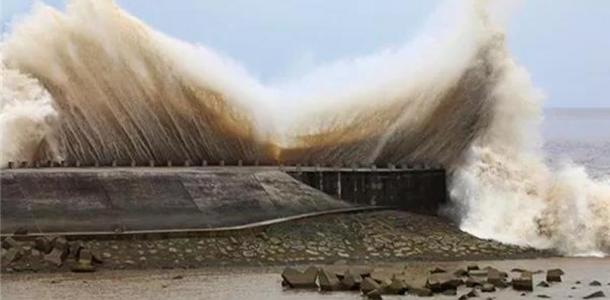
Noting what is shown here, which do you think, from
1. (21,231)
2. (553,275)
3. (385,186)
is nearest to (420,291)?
(553,275)

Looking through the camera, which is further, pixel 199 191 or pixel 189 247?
pixel 199 191

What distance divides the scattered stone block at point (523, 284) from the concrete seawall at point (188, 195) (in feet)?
22.3

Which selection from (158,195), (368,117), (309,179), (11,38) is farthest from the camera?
(368,117)

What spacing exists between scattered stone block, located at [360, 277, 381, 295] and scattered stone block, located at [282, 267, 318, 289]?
921mm

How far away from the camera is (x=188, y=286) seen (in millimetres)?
23047

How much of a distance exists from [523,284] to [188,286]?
5676 mm

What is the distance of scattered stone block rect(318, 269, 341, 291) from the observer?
2267 cm

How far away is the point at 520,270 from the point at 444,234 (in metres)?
4.21

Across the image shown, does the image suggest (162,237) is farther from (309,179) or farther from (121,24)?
(121,24)

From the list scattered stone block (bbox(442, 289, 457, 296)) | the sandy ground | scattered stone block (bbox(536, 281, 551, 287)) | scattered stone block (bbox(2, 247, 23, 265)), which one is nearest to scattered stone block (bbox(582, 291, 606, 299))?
the sandy ground

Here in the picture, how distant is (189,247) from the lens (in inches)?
1024

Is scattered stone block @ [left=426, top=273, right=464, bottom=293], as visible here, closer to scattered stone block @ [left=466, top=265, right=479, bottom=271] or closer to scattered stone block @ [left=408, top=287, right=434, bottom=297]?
scattered stone block @ [left=408, top=287, right=434, bottom=297]

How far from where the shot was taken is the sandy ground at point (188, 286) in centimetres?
2200

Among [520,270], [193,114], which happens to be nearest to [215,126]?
[193,114]
